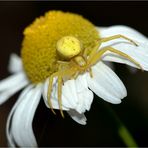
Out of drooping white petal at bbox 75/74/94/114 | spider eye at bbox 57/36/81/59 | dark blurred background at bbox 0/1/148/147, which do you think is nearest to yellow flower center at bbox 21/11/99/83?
spider eye at bbox 57/36/81/59

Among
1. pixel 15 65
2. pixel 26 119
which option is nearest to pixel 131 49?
pixel 26 119

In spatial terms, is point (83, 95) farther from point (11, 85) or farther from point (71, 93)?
point (11, 85)

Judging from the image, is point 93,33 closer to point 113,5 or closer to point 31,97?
point 31,97

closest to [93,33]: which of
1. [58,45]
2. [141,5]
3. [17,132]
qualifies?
[58,45]

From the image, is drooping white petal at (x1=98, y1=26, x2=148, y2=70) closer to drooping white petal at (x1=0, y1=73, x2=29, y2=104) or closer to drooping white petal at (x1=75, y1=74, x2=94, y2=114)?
drooping white petal at (x1=75, y1=74, x2=94, y2=114)

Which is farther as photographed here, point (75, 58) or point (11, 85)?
point (11, 85)

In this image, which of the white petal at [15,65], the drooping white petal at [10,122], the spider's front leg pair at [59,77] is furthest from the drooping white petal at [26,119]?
the white petal at [15,65]

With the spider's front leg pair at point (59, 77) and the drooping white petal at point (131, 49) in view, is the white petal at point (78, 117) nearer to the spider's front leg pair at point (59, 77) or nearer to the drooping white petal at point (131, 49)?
the spider's front leg pair at point (59, 77)
